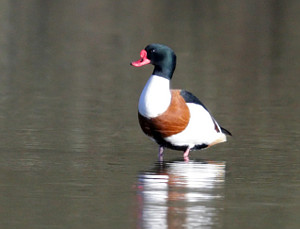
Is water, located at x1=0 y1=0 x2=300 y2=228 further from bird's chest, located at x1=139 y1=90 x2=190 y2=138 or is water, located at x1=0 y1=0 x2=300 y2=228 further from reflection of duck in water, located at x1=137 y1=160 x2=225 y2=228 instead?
bird's chest, located at x1=139 y1=90 x2=190 y2=138

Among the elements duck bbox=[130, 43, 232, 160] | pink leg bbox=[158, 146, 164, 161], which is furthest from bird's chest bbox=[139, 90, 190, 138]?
pink leg bbox=[158, 146, 164, 161]

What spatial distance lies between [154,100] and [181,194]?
2.19m

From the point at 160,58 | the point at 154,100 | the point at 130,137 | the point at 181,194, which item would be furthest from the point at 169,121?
the point at 181,194

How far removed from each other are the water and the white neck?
0.50 m

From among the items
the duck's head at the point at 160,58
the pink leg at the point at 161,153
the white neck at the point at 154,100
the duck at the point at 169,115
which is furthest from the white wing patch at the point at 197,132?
the duck's head at the point at 160,58

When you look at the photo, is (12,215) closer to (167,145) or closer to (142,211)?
(142,211)

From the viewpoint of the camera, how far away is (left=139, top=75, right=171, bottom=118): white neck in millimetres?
11305

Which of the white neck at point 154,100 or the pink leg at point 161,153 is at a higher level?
the white neck at point 154,100

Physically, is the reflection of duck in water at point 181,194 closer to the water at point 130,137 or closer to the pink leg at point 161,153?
the water at point 130,137

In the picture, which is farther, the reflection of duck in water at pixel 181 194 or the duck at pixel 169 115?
the duck at pixel 169 115

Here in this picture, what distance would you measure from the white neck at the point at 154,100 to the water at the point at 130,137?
19.6 inches

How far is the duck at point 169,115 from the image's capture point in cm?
1136

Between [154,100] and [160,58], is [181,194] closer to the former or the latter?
[154,100]

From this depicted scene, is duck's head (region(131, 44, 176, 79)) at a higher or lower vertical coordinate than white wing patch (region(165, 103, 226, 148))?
higher
